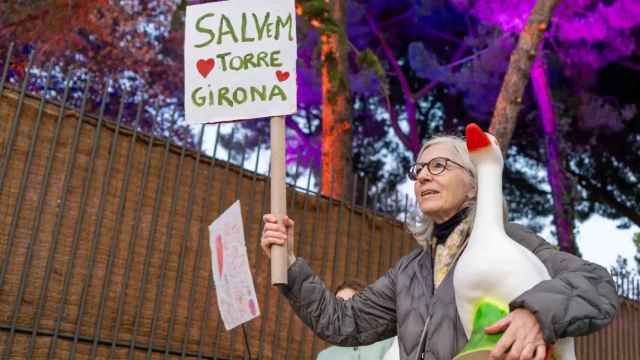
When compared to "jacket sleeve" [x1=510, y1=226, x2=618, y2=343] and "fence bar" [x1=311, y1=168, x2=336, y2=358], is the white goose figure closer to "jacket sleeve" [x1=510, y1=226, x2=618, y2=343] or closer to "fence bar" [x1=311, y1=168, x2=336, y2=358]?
"jacket sleeve" [x1=510, y1=226, x2=618, y2=343]

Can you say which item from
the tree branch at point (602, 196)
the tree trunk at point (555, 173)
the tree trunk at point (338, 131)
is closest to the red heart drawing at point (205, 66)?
the tree trunk at point (338, 131)

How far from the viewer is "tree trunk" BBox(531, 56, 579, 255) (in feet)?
41.7

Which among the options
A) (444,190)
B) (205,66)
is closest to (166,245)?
(205,66)

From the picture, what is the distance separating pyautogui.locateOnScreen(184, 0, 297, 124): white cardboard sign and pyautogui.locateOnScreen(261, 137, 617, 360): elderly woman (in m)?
0.46

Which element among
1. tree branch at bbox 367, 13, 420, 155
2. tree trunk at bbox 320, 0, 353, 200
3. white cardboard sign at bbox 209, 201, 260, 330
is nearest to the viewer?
white cardboard sign at bbox 209, 201, 260, 330

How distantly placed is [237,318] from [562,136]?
465 inches

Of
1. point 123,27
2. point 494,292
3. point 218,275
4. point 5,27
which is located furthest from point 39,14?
point 494,292

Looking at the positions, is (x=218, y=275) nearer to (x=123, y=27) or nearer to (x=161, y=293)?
(x=161, y=293)

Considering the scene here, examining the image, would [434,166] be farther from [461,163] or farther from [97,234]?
[97,234]

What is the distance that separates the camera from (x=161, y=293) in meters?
4.82

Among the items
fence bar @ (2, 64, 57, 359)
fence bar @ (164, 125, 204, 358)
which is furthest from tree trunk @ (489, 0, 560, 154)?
fence bar @ (2, 64, 57, 359)

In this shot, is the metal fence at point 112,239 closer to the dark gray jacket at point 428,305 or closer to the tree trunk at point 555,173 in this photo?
the dark gray jacket at point 428,305

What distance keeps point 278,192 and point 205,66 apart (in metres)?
0.57

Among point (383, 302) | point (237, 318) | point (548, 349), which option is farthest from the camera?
point (237, 318)
